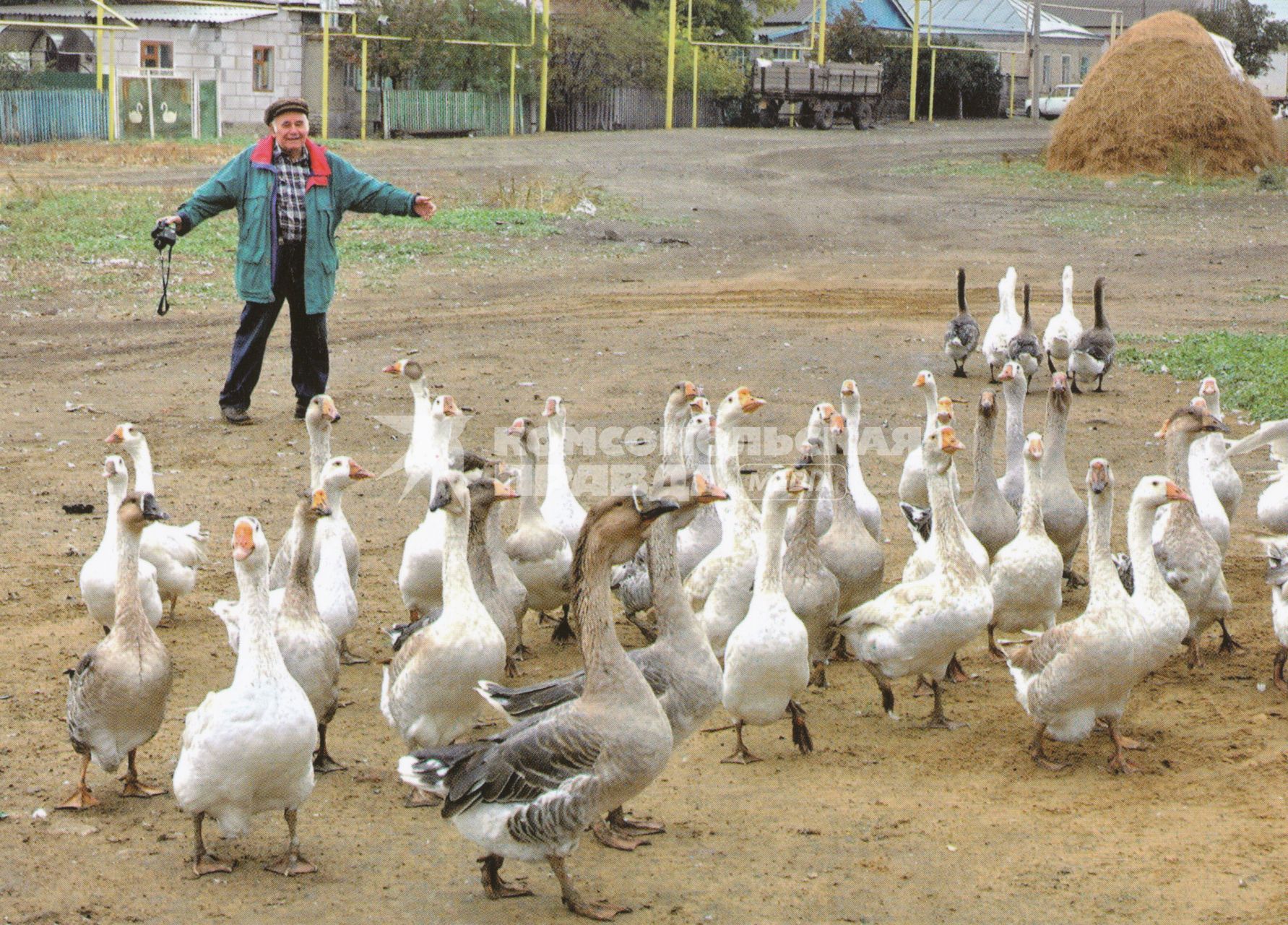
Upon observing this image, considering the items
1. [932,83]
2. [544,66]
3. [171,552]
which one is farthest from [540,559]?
[932,83]

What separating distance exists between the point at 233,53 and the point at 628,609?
3566cm

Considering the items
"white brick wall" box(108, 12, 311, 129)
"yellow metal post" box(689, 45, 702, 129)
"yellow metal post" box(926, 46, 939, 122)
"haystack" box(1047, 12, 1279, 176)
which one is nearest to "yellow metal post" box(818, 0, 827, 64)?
"yellow metal post" box(926, 46, 939, 122)

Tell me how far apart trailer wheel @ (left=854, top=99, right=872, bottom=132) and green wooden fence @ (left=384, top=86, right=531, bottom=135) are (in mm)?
11663

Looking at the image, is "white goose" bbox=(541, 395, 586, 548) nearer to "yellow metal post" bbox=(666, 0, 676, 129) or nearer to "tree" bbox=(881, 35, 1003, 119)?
"yellow metal post" bbox=(666, 0, 676, 129)

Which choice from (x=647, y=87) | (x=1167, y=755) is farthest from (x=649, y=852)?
(x=647, y=87)

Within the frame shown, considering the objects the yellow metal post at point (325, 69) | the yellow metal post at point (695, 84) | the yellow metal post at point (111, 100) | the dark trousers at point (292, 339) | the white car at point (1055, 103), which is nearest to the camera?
the dark trousers at point (292, 339)

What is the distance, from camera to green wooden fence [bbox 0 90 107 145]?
110ft

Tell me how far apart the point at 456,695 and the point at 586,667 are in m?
0.91

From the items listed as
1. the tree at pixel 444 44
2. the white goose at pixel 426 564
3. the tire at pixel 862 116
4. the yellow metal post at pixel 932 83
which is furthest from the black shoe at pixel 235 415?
the yellow metal post at pixel 932 83

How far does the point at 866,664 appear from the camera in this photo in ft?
22.9

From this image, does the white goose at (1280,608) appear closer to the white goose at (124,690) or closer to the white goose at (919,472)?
the white goose at (919,472)

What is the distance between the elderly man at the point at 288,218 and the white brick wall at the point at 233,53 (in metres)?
28.7

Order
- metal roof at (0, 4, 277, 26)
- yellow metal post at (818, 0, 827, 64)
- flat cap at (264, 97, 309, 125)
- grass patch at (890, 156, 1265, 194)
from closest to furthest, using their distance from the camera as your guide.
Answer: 1. flat cap at (264, 97, 309, 125)
2. grass patch at (890, 156, 1265, 194)
3. metal roof at (0, 4, 277, 26)
4. yellow metal post at (818, 0, 827, 64)

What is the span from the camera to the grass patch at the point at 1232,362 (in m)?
12.6
